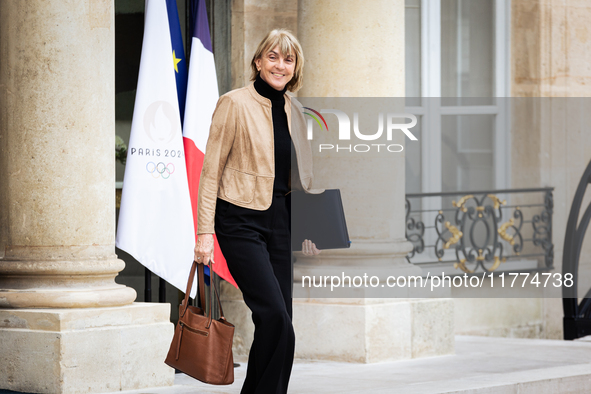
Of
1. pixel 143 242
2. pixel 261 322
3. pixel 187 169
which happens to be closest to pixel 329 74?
pixel 187 169

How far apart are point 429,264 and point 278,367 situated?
15.1 ft

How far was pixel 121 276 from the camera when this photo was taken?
7.33m

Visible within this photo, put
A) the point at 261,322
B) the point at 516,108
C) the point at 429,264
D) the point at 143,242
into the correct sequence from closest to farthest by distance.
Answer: the point at 261,322 → the point at 143,242 → the point at 429,264 → the point at 516,108

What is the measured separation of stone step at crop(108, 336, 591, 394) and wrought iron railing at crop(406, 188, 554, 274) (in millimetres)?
1286

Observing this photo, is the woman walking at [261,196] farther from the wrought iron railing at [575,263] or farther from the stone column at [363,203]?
the wrought iron railing at [575,263]

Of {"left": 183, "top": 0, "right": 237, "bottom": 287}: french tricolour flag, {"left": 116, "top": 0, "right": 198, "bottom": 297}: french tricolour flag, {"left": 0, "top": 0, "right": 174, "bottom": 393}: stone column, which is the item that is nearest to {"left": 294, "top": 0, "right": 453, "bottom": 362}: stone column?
{"left": 183, "top": 0, "right": 237, "bottom": 287}: french tricolour flag

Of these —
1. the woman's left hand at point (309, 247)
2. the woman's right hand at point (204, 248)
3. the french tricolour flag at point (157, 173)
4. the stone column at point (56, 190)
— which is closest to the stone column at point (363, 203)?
the french tricolour flag at point (157, 173)

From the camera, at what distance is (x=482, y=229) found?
920 centimetres

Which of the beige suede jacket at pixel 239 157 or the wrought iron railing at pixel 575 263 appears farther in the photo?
the wrought iron railing at pixel 575 263

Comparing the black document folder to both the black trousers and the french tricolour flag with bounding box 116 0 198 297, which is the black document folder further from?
the french tricolour flag with bounding box 116 0 198 297

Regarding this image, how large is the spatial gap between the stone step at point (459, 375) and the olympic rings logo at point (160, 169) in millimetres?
1306

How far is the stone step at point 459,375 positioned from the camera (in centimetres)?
540

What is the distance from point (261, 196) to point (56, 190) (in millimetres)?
1580

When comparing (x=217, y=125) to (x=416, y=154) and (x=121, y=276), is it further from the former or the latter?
(x=416, y=154)
